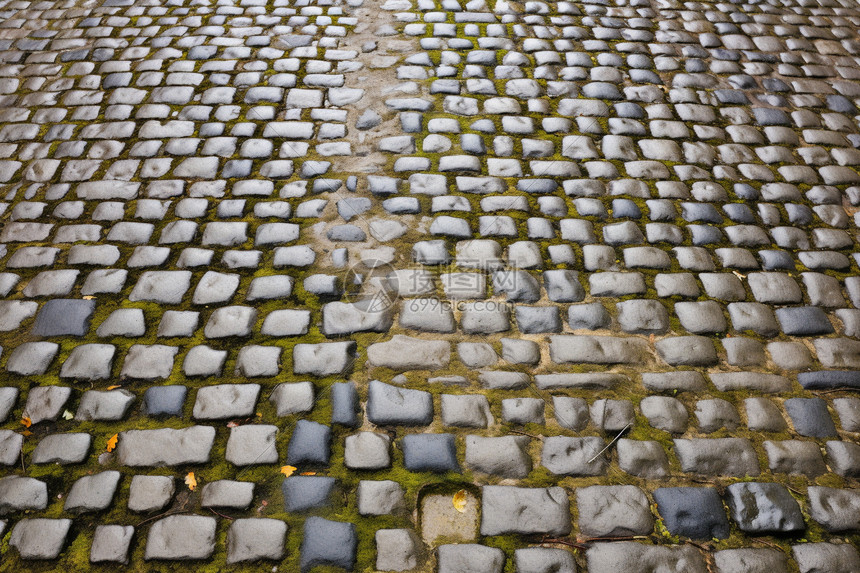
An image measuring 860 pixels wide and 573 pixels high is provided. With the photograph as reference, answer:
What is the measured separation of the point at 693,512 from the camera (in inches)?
84.1

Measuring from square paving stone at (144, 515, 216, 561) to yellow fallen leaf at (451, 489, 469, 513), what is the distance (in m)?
0.91

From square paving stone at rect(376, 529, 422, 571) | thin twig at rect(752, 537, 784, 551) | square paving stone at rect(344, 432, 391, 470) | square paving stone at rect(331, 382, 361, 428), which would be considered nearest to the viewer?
square paving stone at rect(376, 529, 422, 571)

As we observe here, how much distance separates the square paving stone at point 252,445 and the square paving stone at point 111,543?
428 millimetres

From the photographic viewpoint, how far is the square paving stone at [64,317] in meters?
2.71

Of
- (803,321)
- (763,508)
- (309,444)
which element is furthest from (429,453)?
(803,321)

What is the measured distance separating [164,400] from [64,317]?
808 millimetres

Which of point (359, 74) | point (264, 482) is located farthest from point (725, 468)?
point (359, 74)

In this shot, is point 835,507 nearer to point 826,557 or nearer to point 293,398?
point 826,557

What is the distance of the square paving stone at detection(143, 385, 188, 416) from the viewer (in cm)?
240

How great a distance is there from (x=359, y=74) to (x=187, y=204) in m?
1.76

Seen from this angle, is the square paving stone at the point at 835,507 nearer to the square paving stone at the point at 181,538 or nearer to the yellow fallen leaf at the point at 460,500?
the yellow fallen leaf at the point at 460,500

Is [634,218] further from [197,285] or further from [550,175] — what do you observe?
[197,285]

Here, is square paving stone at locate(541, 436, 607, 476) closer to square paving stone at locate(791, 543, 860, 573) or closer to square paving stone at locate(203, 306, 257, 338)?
square paving stone at locate(791, 543, 860, 573)

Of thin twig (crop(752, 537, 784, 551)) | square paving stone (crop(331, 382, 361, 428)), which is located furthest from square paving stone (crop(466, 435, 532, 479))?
thin twig (crop(752, 537, 784, 551))
